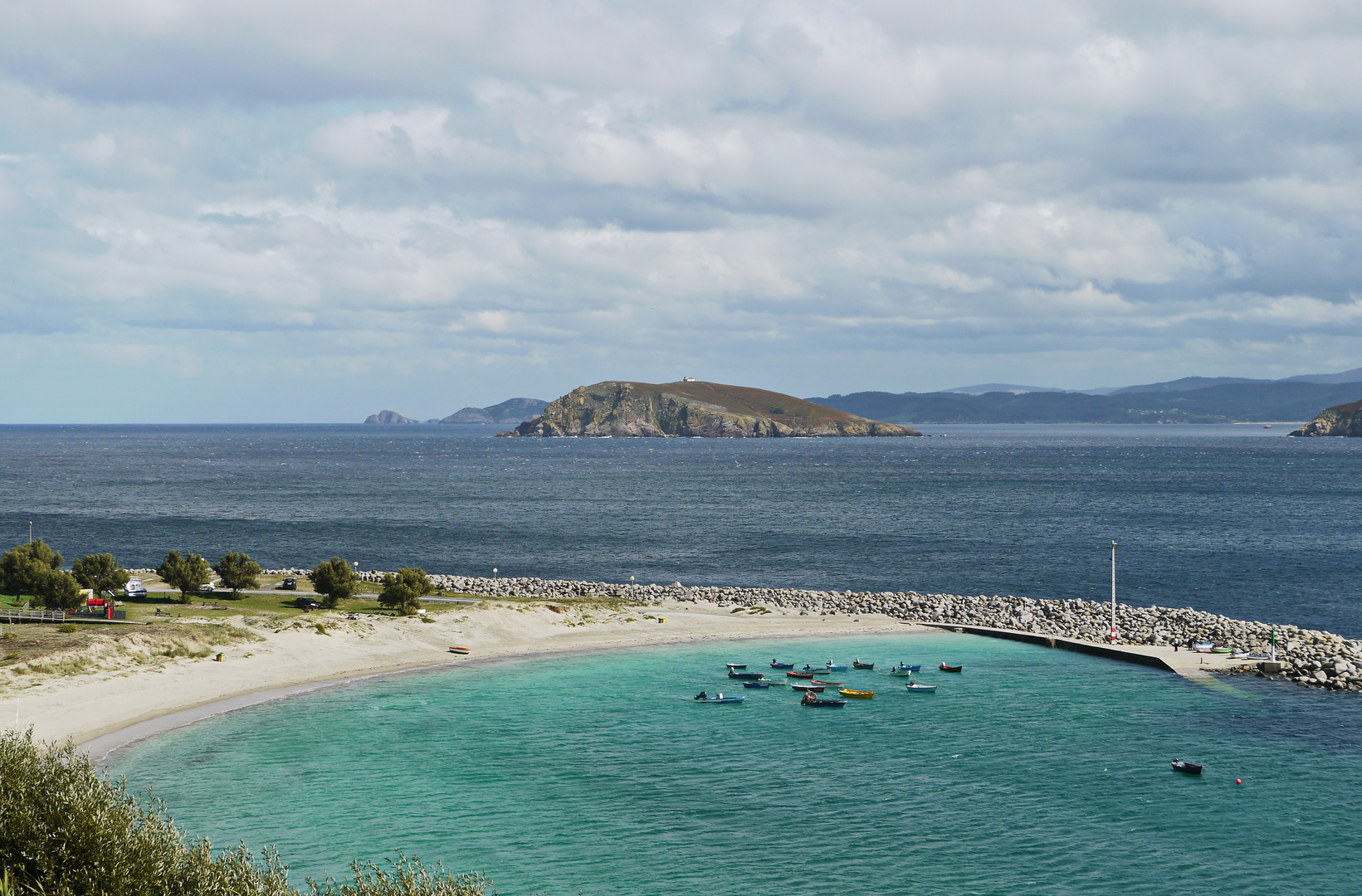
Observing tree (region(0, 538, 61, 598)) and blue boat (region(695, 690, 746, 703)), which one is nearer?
blue boat (region(695, 690, 746, 703))

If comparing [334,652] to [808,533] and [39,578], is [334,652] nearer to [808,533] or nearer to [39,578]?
[39,578]

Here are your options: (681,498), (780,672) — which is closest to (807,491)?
(681,498)

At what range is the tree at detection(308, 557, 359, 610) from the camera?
231 ft

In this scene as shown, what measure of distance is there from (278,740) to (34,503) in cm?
14652

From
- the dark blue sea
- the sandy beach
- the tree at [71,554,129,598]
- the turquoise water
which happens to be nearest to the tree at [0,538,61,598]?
the tree at [71,554,129,598]

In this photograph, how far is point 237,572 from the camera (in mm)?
73125

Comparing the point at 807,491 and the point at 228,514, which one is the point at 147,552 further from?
the point at 807,491

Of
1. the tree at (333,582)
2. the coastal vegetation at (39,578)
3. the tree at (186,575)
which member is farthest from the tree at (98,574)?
the tree at (333,582)

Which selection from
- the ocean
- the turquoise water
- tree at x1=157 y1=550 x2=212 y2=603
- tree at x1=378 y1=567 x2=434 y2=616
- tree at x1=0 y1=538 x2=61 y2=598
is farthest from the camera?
tree at x1=157 y1=550 x2=212 y2=603

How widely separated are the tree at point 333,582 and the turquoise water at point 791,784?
1577 cm

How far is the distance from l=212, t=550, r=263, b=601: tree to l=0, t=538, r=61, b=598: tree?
10911mm

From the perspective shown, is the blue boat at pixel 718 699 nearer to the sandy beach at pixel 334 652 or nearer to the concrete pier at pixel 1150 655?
the sandy beach at pixel 334 652

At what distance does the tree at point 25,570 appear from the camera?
6600 centimetres

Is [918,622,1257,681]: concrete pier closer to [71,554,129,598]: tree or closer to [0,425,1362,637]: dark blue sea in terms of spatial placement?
[0,425,1362,637]: dark blue sea
